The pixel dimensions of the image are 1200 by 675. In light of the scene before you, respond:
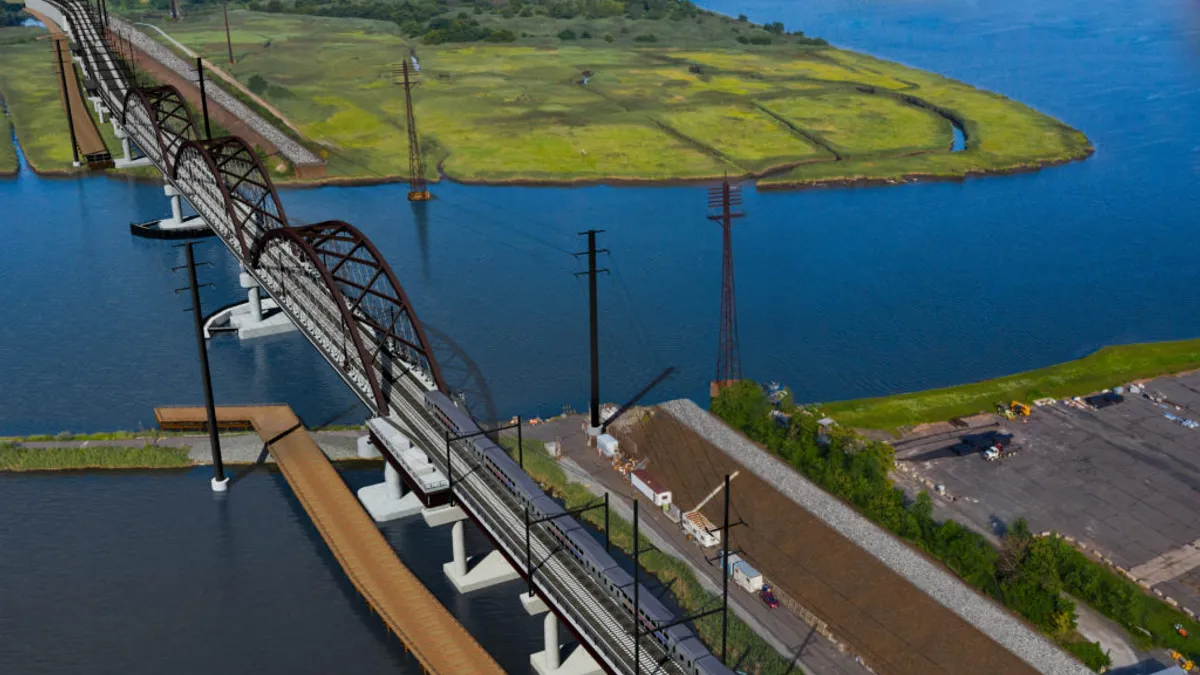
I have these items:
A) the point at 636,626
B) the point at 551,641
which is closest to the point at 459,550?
the point at 551,641

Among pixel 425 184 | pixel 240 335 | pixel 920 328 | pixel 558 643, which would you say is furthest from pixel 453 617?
pixel 425 184

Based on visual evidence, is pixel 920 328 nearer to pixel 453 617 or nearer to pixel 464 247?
pixel 464 247

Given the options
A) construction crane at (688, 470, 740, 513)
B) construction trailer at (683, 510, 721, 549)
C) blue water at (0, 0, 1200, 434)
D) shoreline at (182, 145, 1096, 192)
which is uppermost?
shoreline at (182, 145, 1096, 192)

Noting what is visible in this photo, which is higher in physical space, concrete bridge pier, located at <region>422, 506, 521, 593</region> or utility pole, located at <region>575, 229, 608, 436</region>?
utility pole, located at <region>575, 229, 608, 436</region>

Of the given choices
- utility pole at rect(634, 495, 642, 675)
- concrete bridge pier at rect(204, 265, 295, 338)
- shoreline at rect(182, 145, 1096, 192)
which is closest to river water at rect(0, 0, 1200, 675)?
concrete bridge pier at rect(204, 265, 295, 338)

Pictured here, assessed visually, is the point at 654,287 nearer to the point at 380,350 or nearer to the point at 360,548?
the point at 380,350

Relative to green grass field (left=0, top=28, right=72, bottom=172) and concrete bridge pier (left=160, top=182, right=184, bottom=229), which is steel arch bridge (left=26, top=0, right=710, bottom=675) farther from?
green grass field (left=0, top=28, right=72, bottom=172)
